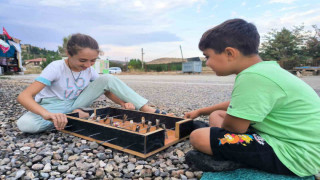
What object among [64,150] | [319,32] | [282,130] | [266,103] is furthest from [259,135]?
[319,32]

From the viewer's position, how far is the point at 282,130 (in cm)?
147

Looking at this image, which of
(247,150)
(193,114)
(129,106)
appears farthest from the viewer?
(129,106)

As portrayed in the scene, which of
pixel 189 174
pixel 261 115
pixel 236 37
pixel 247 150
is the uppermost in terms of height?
pixel 236 37

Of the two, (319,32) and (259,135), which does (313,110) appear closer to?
(259,135)

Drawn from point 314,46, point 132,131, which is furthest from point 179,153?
point 314,46

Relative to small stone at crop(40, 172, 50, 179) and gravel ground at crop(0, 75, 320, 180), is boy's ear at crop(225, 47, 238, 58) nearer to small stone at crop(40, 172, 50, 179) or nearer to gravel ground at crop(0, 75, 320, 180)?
gravel ground at crop(0, 75, 320, 180)

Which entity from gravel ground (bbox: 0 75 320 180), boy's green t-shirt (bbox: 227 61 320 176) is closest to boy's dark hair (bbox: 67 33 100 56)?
gravel ground (bbox: 0 75 320 180)

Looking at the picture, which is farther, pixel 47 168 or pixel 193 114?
pixel 193 114

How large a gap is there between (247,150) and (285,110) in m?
0.37

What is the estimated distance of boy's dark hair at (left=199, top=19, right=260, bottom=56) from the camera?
5.24 ft

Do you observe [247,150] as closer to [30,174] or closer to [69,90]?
[30,174]

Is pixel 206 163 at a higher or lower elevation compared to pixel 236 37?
lower

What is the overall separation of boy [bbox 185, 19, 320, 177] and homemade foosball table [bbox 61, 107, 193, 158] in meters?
0.46

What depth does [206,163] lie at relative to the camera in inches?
64.7
